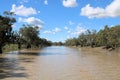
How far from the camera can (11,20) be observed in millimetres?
53062

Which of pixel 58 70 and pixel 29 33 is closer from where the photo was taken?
pixel 58 70

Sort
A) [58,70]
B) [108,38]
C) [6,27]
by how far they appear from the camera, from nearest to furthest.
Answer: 1. [58,70]
2. [6,27]
3. [108,38]

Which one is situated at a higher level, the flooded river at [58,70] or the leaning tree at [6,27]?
the leaning tree at [6,27]

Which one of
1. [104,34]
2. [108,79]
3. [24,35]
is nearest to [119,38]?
[104,34]

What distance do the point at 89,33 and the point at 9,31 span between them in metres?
86.9

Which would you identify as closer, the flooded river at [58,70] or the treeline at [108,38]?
the flooded river at [58,70]

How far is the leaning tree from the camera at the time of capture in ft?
161

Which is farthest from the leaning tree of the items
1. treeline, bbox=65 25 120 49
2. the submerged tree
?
the submerged tree

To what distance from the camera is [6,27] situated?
163 feet

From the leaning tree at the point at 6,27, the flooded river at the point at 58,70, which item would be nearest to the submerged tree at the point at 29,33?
the leaning tree at the point at 6,27

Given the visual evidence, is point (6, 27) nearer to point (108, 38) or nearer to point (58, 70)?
point (58, 70)

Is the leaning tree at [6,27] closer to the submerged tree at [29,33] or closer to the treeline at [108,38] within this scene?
the treeline at [108,38]

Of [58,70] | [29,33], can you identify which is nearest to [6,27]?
[58,70]

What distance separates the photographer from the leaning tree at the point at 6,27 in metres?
49.2
